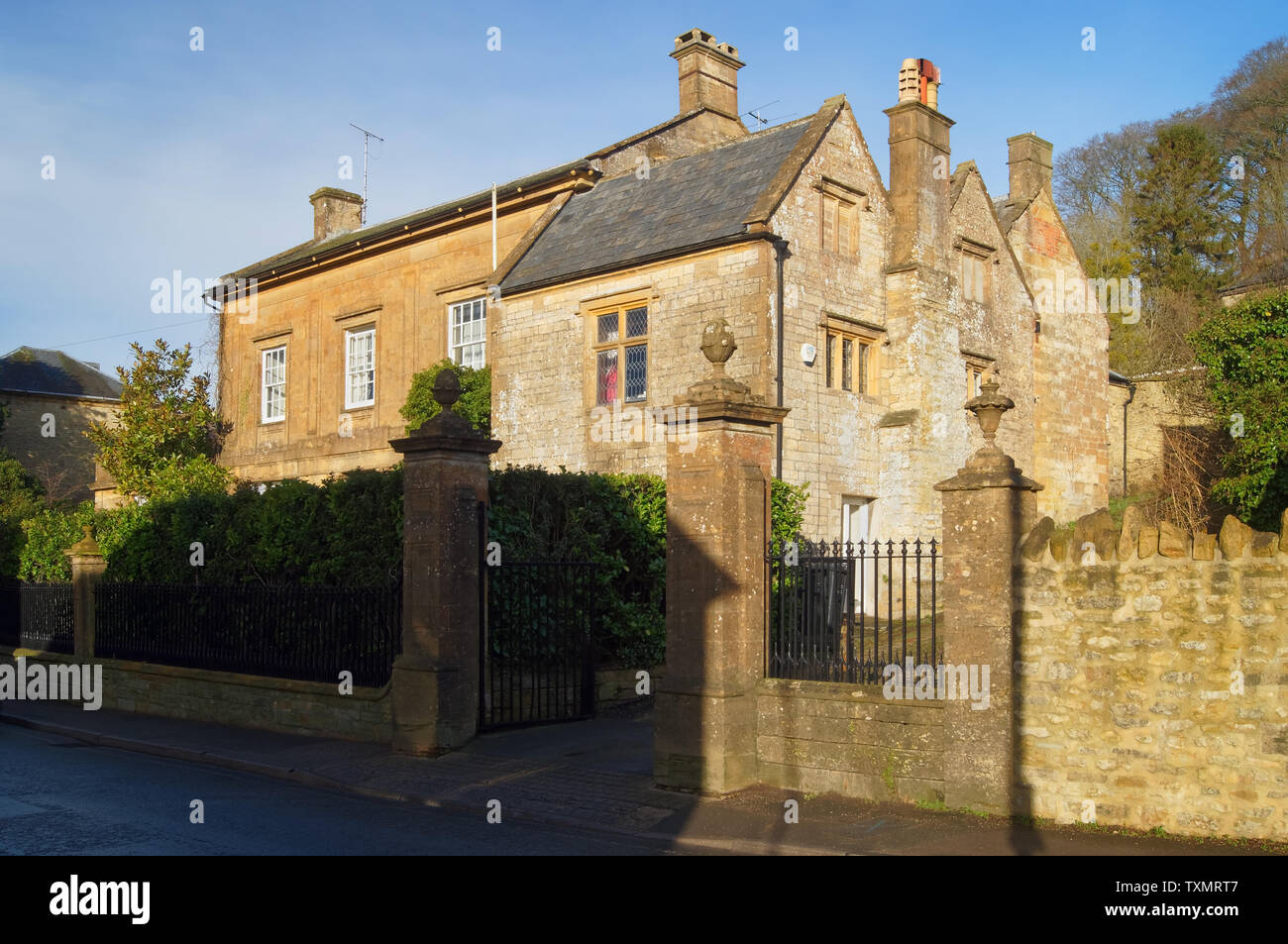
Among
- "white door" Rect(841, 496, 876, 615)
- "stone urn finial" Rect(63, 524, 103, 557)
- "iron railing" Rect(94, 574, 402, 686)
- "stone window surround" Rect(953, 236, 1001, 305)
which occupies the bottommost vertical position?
"iron railing" Rect(94, 574, 402, 686)

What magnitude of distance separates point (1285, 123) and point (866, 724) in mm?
37581

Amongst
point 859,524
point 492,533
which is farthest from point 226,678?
point 859,524

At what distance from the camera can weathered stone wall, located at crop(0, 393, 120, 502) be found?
40.1 m

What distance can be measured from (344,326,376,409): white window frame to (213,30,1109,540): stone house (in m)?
0.20

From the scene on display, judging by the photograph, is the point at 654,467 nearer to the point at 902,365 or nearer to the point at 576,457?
the point at 576,457

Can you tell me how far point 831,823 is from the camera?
8.66 metres

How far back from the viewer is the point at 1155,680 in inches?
317

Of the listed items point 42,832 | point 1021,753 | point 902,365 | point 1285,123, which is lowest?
point 42,832

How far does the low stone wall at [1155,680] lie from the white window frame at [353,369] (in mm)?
21969

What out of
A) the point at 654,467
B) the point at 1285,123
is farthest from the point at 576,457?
the point at 1285,123

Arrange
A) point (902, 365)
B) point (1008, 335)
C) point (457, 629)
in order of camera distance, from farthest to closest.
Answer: point (1008, 335) → point (902, 365) → point (457, 629)

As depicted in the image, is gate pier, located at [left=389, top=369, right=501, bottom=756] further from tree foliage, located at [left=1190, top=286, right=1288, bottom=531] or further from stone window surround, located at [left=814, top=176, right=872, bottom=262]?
tree foliage, located at [left=1190, top=286, right=1288, bottom=531]

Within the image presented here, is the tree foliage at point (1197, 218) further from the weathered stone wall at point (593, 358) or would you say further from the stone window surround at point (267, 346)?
the stone window surround at point (267, 346)

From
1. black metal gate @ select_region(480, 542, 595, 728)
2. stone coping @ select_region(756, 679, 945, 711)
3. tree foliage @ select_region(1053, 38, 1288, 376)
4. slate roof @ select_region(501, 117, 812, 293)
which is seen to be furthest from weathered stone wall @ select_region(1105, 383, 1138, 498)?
stone coping @ select_region(756, 679, 945, 711)
